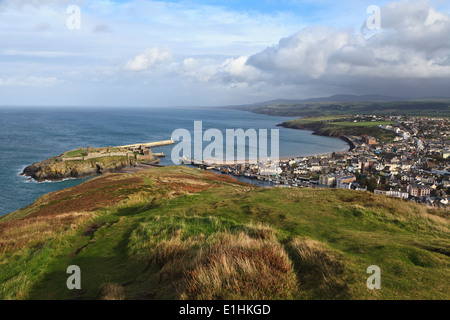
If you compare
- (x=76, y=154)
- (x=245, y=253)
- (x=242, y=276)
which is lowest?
(x=76, y=154)

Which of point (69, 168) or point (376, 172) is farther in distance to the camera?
point (376, 172)

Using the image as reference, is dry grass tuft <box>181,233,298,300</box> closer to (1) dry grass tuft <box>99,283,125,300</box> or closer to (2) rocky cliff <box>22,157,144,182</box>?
(1) dry grass tuft <box>99,283,125,300</box>
